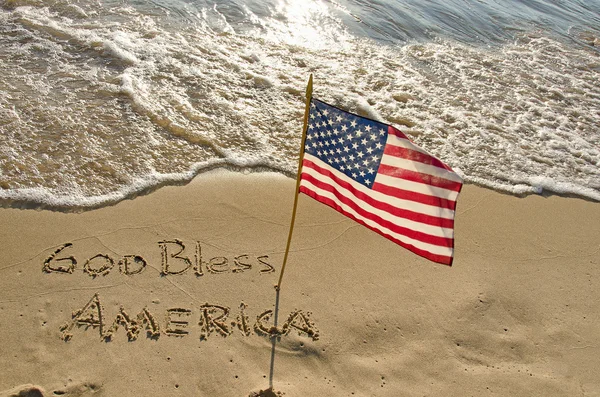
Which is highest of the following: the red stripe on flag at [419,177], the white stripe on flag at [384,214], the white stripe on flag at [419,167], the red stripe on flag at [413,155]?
the red stripe on flag at [413,155]

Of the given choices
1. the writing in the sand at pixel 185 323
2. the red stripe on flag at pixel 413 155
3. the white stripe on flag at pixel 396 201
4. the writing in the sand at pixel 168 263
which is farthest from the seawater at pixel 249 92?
the red stripe on flag at pixel 413 155

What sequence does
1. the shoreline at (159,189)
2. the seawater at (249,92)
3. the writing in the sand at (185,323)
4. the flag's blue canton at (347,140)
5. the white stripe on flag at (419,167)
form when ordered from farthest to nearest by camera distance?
the seawater at (249,92)
the shoreline at (159,189)
the writing in the sand at (185,323)
the flag's blue canton at (347,140)
the white stripe on flag at (419,167)

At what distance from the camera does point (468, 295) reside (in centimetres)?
463

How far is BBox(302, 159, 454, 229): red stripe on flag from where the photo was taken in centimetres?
337

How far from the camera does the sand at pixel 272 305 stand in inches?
147

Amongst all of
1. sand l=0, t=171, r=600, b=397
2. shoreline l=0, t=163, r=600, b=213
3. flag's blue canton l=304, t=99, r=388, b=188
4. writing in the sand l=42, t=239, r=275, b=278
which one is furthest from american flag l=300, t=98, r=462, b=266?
shoreline l=0, t=163, r=600, b=213

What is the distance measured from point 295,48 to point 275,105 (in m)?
2.51

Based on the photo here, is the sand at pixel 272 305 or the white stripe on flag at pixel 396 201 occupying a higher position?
the white stripe on flag at pixel 396 201

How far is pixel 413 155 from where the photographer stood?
3.37 meters

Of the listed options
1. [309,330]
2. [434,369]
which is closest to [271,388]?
[309,330]

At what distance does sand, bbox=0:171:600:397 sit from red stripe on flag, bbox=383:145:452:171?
5.46 feet

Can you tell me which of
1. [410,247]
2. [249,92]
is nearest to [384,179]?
[410,247]

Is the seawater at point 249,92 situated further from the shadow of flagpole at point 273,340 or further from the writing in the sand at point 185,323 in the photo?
the shadow of flagpole at point 273,340

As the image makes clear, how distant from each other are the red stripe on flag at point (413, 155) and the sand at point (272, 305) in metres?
1.67
